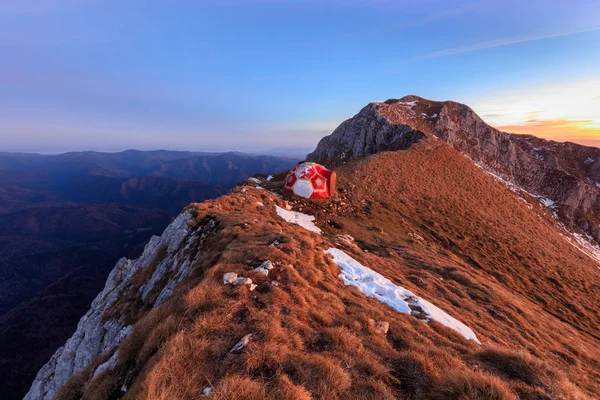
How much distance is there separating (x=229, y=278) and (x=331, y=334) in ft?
13.4

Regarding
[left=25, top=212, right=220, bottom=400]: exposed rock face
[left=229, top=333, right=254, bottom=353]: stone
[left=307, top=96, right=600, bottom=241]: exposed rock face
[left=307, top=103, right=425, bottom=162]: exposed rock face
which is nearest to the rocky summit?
[left=229, top=333, right=254, bottom=353]: stone

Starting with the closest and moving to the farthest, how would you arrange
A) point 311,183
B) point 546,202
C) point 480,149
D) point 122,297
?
point 122,297, point 311,183, point 546,202, point 480,149

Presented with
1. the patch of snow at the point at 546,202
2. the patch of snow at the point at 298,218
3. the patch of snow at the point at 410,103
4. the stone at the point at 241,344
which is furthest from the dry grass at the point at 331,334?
the patch of snow at the point at 410,103

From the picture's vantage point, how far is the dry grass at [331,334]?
494 cm

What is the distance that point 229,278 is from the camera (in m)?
8.72

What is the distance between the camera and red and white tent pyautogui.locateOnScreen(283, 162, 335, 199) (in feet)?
98.4

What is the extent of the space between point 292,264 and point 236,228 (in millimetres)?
5276

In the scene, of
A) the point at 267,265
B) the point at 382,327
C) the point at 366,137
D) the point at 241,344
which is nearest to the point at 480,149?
the point at 366,137

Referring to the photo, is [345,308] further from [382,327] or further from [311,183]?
[311,183]

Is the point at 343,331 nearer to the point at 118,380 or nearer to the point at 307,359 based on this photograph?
the point at 307,359

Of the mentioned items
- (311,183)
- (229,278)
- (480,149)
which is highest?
(480,149)

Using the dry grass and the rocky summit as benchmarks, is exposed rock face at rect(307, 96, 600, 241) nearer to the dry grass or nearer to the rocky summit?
the rocky summit

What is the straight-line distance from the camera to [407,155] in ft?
155

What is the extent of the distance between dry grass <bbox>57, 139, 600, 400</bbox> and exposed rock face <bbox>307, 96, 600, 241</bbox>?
141 ft
